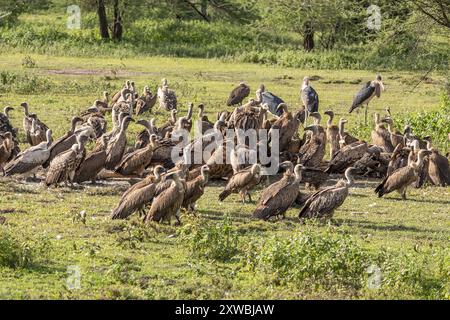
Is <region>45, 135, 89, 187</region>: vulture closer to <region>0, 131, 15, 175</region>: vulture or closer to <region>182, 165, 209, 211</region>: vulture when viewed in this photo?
<region>0, 131, 15, 175</region>: vulture

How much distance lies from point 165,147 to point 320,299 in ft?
18.6

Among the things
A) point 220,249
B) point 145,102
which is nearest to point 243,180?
point 220,249

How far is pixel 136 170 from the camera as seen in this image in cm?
1319

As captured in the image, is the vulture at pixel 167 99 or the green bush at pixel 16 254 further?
the vulture at pixel 167 99

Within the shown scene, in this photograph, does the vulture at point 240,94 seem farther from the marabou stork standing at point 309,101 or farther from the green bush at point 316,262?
the green bush at point 316,262

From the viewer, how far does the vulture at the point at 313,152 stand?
1378 centimetres

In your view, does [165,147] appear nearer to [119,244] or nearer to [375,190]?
[375,190]

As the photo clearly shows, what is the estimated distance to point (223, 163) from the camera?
1321 cm

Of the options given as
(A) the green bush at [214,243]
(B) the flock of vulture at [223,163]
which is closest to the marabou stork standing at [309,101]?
(B) the flock of vulture at [223,163]

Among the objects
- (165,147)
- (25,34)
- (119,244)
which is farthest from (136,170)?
(25,34)

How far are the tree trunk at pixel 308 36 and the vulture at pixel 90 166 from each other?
1820cm

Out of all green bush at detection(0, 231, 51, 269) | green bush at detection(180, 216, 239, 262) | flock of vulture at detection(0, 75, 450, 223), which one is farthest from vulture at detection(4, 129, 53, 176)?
green bush at detection(180, 216, 239, 262)

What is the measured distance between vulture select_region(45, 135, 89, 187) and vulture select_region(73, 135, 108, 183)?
0.06 meters

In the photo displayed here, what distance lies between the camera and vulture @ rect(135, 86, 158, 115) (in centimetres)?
1870
